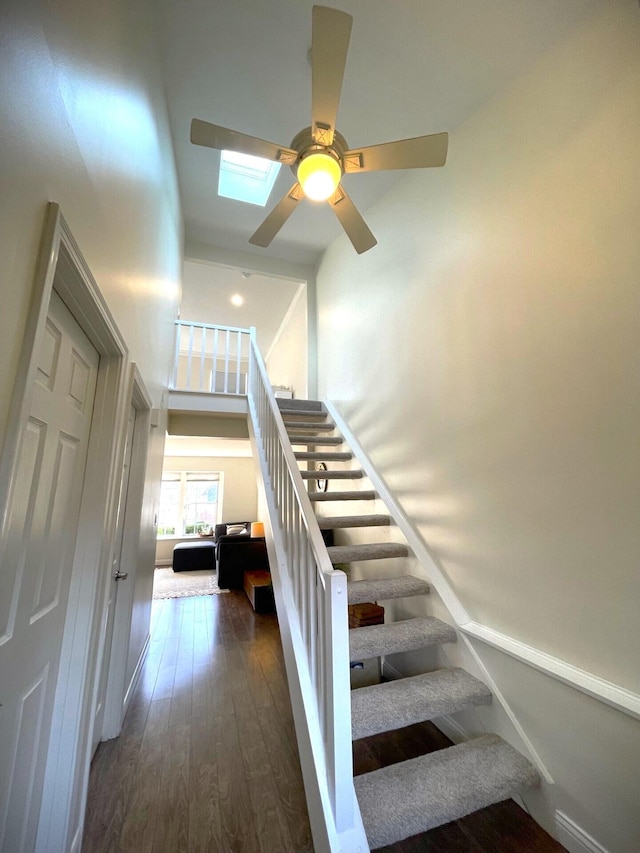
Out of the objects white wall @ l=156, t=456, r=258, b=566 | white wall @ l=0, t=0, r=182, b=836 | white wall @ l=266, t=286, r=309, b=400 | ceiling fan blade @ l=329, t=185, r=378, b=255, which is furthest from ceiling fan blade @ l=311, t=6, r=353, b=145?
white wall @ l=156, t=456, r=258, b=566

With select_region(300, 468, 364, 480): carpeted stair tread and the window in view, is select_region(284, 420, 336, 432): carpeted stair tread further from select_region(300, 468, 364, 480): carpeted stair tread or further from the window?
the window

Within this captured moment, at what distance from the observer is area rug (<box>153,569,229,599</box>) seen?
498 centimetres

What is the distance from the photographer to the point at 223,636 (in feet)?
11.2

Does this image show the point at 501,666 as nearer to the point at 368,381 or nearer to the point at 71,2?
the point at 368,381

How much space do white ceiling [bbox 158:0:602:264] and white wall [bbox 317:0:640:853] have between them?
163mm

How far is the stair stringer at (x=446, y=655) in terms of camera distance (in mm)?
1636

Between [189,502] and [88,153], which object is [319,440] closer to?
[88,153]

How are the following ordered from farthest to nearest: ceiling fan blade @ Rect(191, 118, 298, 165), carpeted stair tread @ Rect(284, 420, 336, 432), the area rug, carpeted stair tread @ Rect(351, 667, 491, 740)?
the area rug < carpeted stair tread @ Rect(284, 420, 336, 432) < ceiling fan blade @ Rect(191, 118, 298, 165) < carpeted stair tread @ Rect(351, 667, 491, 740)

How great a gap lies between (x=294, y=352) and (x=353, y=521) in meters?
3.71

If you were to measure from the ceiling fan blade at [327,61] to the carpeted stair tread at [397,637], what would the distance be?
8.56 feet

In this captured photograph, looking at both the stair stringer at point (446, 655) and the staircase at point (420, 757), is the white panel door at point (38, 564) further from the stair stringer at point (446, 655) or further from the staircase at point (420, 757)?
the stair stringer at point (446, 655)

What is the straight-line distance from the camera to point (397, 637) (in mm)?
1917

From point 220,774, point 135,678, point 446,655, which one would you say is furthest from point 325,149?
point 135,678

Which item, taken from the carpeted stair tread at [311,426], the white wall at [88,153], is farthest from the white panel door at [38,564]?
the carpeted stair tread at [311,426]
